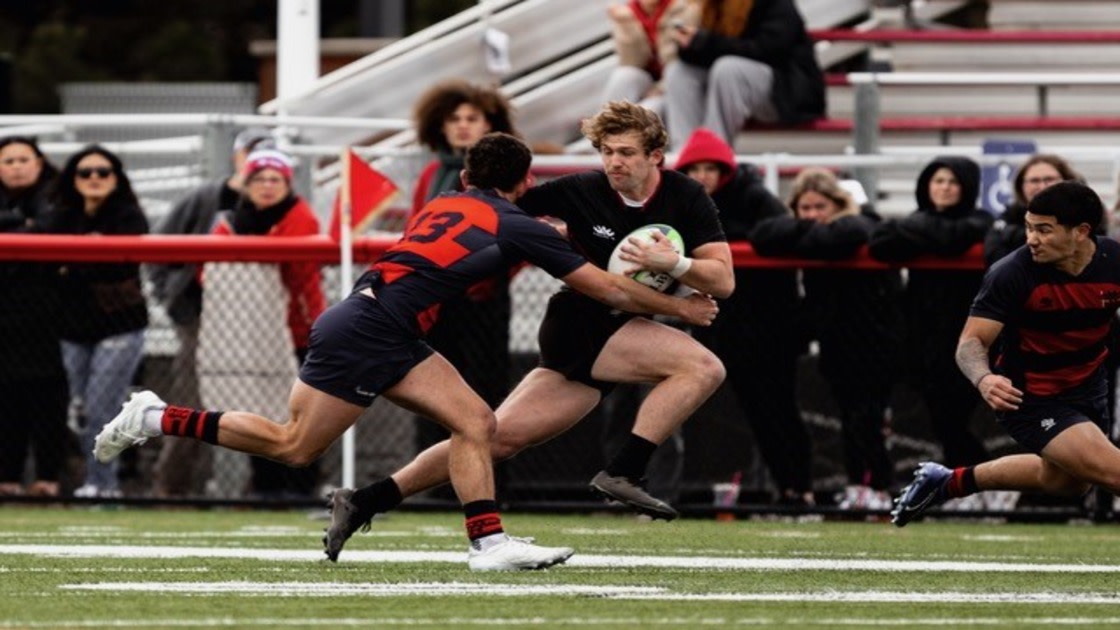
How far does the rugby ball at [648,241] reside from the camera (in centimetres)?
1119

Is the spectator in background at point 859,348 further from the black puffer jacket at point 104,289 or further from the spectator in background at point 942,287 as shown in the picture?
the black puffer jacket at point 104,289

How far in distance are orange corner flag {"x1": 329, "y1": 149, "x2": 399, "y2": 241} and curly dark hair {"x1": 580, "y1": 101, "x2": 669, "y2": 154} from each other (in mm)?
3700

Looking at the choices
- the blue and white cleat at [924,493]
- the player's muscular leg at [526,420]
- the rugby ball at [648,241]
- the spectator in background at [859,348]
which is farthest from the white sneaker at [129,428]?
the spectator in background at [859,348]

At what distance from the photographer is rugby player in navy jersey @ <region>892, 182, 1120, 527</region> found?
36.6 feet

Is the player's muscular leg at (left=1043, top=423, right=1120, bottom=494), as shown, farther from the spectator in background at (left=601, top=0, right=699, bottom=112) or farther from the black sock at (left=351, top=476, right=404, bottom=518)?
the spectator in background at (left=601, top=0, right=699, bottom=112)

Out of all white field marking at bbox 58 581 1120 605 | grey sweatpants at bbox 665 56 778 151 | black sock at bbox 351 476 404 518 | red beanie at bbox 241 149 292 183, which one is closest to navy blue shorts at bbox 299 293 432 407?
black sock at bbox 351 476 404 518

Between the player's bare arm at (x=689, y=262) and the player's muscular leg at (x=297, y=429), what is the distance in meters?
1.24

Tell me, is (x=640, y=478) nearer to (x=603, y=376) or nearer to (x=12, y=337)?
(x=603, y=376)

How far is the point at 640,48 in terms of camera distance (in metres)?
18.0

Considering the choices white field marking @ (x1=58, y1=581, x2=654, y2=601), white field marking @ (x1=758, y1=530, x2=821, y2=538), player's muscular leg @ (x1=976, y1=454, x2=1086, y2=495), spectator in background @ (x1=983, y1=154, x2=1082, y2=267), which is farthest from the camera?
spectator in background @ (x1=983, y1=154, x2=1082, y2=267)

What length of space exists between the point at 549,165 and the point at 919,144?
3.71 meters

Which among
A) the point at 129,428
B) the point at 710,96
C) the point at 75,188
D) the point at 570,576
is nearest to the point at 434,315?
the point at 570,576

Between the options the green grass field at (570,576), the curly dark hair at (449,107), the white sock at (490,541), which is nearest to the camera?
the green grass field at (570,576)

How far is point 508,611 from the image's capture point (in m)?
9.05
